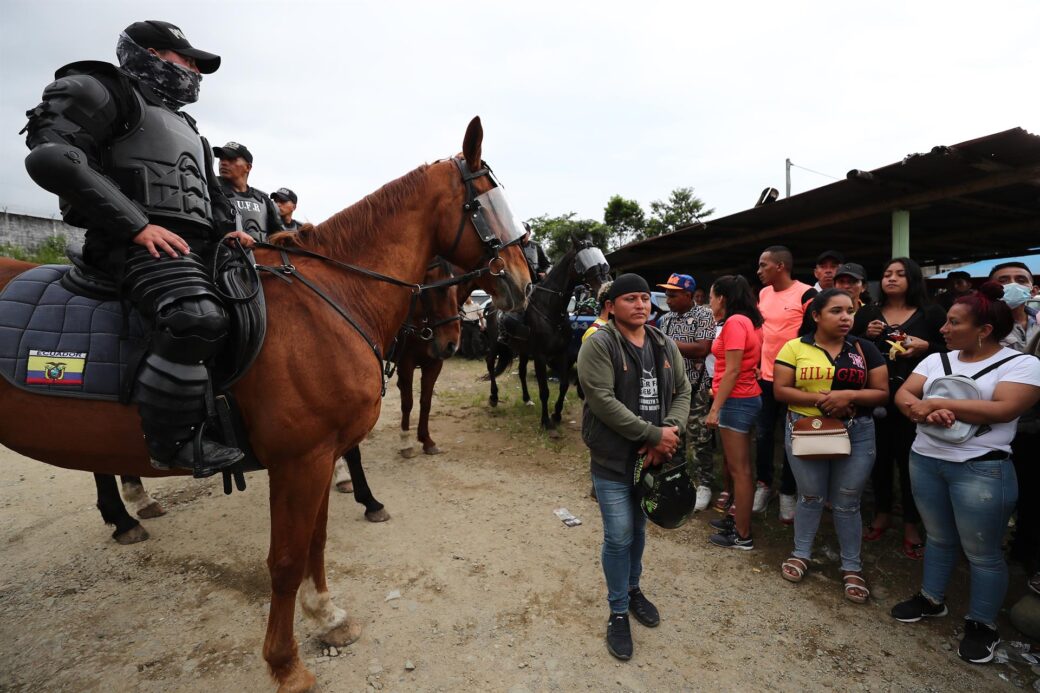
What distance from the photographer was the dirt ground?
246cm

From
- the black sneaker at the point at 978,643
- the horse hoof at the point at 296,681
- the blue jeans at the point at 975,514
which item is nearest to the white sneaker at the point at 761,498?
the blue jeans at the point at 975,514

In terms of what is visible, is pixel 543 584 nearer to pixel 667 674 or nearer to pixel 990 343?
pixel 667 674

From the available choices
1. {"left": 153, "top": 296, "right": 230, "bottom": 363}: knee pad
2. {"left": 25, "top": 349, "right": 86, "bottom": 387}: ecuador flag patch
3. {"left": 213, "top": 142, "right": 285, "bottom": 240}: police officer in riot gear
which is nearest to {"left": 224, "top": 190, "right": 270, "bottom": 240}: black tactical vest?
{"left": 213, "top": 142, "right": 285, "bottom": 240}: police officer in riot gear

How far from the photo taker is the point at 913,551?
11.3ft

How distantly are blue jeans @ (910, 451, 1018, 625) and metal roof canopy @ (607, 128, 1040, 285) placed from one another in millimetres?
3102

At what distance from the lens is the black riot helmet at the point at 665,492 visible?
2.48 metres

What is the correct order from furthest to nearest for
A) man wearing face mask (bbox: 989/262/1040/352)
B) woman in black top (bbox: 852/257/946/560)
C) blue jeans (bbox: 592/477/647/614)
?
man wearing face mask (bbox: 989/262/1040/352) → woman in black top (bbox: 852/257/946/560) → blue jeans (bbox: 592/477/647/614)

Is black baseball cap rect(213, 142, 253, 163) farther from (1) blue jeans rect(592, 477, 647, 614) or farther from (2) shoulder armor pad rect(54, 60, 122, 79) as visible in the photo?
(1) blue jeans rect(592, 477, 647, 614)

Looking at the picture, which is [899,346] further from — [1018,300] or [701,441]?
[701,441]

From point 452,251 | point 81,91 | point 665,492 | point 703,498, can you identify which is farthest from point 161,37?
point 703,498

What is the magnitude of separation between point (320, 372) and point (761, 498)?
3.89m

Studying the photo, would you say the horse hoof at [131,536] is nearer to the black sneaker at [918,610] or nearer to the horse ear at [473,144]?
the horse ear at [473,144]

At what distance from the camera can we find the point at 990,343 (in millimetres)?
2594

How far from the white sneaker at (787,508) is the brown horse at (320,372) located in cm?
301
